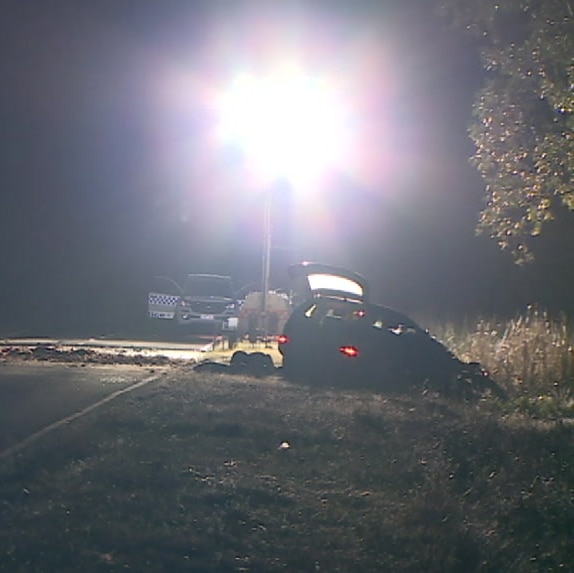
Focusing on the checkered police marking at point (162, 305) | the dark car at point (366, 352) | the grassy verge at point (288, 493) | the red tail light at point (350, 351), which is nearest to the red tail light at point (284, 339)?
the dark car at point (366, 352)

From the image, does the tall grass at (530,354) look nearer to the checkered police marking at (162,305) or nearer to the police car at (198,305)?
the police car at (198,305)

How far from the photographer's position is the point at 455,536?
7.37 meters

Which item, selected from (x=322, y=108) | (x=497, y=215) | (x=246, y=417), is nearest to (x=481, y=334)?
(x=497, y=215)

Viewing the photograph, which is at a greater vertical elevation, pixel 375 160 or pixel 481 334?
pixel 375 160

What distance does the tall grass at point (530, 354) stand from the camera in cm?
1630

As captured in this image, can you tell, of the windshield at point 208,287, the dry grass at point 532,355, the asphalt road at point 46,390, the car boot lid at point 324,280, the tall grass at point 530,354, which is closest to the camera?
the asphalt road at point 46,390

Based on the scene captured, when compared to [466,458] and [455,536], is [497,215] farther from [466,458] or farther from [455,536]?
[455,536]

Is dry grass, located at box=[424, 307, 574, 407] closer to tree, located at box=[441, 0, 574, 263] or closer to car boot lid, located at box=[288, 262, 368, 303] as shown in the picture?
tree, located at box=[441, 0, 574, 263]

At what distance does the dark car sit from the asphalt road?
236 cm

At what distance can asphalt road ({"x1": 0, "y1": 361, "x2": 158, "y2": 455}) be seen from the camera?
1148 cm

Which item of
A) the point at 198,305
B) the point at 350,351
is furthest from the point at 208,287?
the point at 350,351

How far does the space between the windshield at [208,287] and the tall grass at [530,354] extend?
42.9 feet

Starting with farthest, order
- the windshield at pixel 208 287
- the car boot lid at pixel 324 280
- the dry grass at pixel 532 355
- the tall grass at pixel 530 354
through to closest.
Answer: the windshield at pixel 208 287
the car boot lid at pixel 324 280
the tall grass at pixel 530 354
the dry grass at pixel 532 355

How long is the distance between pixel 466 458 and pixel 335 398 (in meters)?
4.27
